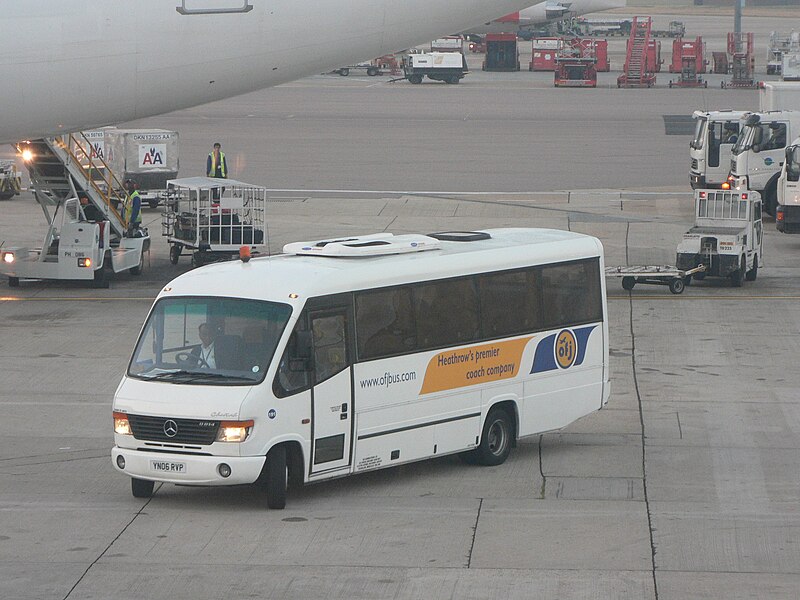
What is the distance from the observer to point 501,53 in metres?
99.3

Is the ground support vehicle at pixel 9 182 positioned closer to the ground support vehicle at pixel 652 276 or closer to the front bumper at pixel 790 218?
the ground support vehicle at pixel 652 276

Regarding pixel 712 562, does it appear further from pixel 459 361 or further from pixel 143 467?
pixel 143 467

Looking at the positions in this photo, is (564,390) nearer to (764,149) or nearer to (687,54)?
(764,149)

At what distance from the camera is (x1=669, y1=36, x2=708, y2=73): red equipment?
8939 cm

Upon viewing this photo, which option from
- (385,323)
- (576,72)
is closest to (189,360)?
(385,323)

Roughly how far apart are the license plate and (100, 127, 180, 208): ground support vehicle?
29.9 m

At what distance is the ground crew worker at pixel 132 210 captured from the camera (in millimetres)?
31547

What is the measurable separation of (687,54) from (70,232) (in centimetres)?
6784

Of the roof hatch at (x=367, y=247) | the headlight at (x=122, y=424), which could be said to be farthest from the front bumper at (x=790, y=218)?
the headlight at (x=122, y=424)

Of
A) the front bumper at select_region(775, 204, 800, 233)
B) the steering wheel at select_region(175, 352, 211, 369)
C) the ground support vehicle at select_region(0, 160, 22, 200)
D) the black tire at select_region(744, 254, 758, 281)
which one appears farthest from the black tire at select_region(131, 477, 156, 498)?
the ground support vehicle at select_region(0, 160, 22, 200)

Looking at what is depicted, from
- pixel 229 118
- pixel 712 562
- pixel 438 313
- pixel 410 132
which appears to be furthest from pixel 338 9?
pixel 229 118

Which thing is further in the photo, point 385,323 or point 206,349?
point 385,323

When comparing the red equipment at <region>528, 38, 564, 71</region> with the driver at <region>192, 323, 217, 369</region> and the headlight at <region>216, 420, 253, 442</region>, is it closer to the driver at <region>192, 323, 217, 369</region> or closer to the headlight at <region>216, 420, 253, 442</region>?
the driver at <region>192, 323, 217, 369</region>

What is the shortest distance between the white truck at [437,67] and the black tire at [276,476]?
75324 mm
